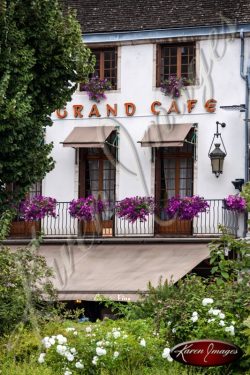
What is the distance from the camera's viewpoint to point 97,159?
3406cm

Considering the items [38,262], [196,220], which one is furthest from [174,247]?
[38,262]

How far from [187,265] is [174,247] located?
214 centimetres

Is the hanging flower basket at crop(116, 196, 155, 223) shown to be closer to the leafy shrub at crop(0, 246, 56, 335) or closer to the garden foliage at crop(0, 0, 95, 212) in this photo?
the garden foliage at crop(0, 0, 95, 212)

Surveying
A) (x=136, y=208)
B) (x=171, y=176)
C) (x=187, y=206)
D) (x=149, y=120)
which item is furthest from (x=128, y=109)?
(x=187, y=206)

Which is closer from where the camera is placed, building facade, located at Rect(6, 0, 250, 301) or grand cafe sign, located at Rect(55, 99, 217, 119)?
building facade, located at Rect(6, 0, 250, 301)

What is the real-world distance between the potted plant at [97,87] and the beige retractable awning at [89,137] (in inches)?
33.6

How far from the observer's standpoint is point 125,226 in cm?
3338

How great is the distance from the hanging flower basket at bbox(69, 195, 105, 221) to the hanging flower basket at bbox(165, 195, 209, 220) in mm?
2002

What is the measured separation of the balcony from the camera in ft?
107

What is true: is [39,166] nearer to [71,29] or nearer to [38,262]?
[71,29]

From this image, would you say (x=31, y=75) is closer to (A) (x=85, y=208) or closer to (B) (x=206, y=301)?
(B) (x=206, y=301)

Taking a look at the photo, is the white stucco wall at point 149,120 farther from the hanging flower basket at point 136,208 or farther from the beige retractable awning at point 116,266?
the beige retractable awning at point 116,266

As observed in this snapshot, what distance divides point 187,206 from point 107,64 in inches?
182

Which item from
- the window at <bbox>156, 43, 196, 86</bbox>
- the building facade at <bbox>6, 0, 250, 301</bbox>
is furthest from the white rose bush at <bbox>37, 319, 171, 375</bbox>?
the window at <bbox>156, 43, 196, 86</bbox>
